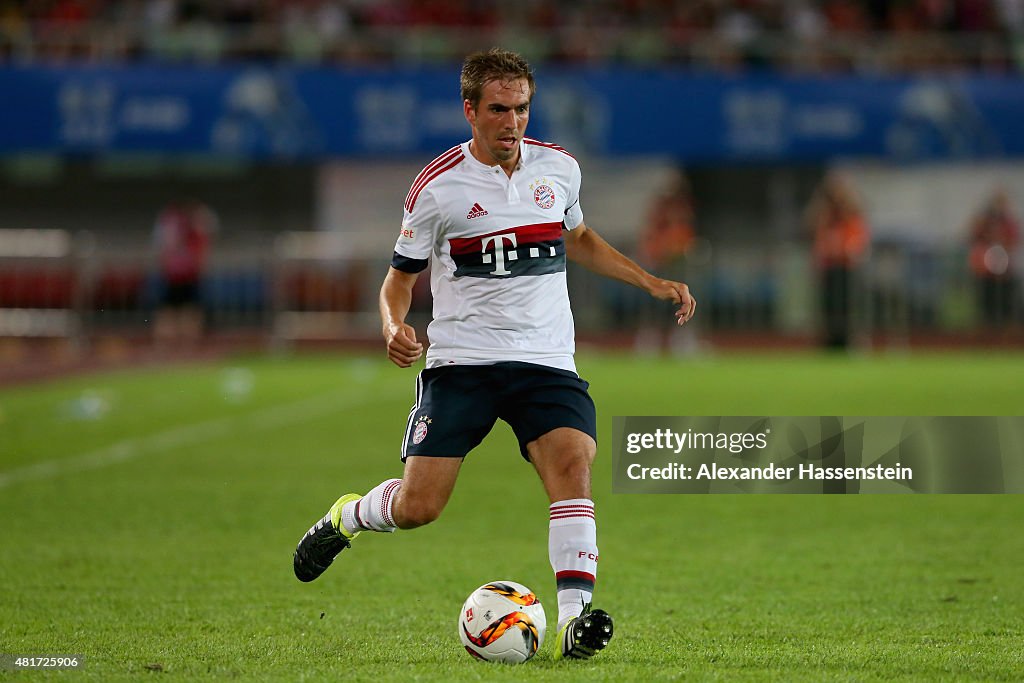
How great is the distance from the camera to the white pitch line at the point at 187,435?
11547 millimetres

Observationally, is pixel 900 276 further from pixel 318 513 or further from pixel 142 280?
pixel 318 513

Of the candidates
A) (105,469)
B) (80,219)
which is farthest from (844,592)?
(80,219)

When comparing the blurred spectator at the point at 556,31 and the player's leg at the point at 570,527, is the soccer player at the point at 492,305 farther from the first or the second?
the blurred spectator at the point at 556,31

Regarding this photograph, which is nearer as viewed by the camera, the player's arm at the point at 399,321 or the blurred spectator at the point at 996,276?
the player's arm at the point at 399,321

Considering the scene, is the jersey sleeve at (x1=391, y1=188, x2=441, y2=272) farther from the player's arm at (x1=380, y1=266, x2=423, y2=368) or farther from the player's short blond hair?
the player's short blond hair

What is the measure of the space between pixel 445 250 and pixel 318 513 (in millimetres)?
3847

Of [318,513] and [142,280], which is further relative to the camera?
[142,280]

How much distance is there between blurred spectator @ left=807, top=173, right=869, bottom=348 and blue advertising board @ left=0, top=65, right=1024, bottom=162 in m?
2.22

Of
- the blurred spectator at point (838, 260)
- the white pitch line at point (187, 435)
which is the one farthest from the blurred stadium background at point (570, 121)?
the white pitch line at point (187, 435)

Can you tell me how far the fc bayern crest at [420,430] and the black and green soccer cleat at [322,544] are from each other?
668 millimetres

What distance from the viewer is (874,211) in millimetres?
28141
